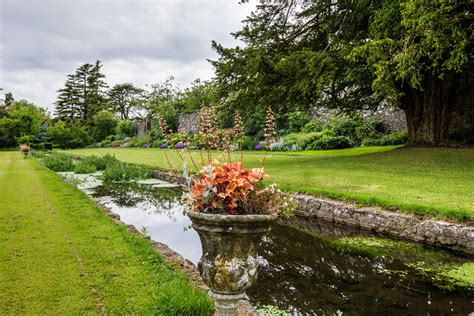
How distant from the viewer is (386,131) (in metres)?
20.6

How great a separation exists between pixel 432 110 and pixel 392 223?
7.52 m

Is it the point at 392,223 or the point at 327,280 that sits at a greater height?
the point at 392,223

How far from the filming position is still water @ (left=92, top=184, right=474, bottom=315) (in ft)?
11.9

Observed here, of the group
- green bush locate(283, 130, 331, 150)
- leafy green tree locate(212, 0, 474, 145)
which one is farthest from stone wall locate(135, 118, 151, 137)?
leafy green tree locate(212, 0, 474, 145)

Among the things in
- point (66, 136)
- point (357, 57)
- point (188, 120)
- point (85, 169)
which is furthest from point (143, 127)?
point (357, 57)

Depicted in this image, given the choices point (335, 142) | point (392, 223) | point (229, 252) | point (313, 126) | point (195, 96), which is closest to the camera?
point (229, 252)

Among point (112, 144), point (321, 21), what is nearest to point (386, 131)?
point (321, 21)

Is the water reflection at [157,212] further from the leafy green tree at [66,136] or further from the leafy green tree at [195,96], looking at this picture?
the leafy green tree at [66,136]

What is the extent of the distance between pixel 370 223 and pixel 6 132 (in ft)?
149

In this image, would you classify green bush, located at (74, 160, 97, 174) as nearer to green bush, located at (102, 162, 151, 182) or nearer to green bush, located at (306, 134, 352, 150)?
green bush, located at (102, 162, 151, 182)

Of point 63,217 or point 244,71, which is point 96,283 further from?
point 244,71

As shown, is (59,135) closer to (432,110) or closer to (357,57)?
(357,57)

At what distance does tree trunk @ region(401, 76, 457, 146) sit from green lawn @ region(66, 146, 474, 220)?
0.80 m

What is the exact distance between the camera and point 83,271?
3.85 meters
